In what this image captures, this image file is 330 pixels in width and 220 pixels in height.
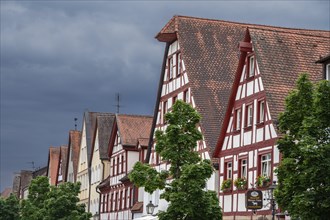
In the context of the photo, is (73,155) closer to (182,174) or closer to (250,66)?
(250,66)

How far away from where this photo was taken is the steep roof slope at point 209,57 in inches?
2003

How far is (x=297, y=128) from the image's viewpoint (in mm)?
30312

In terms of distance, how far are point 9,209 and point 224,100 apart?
45.5 m

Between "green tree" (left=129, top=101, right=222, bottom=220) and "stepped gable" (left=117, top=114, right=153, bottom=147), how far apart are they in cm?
2908

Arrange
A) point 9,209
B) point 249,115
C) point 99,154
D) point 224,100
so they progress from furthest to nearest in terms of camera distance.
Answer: point 9,209, point 99,154, point 224,100, point 249,115

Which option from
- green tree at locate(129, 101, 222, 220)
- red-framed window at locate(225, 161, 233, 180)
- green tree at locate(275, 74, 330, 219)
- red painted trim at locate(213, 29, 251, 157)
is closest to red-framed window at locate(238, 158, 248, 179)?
red-framed window at locate(225, 161, 233, 180)

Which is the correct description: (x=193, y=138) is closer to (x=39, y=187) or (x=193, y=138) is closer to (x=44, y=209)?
(x=44, y=209)

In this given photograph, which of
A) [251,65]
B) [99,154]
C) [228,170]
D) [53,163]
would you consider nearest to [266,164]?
[228,170]

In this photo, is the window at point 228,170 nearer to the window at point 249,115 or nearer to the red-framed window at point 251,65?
the window at point 249,115

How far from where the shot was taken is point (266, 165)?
41781 mm

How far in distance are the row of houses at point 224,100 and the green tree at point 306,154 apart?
20.8 ft

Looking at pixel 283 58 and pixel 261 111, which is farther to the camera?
pixel 283 58

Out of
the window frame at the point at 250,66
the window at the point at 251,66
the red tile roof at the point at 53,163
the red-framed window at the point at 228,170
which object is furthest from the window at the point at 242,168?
the red tile roof at the point at 53,163

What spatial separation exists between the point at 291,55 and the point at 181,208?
11.5 meters
